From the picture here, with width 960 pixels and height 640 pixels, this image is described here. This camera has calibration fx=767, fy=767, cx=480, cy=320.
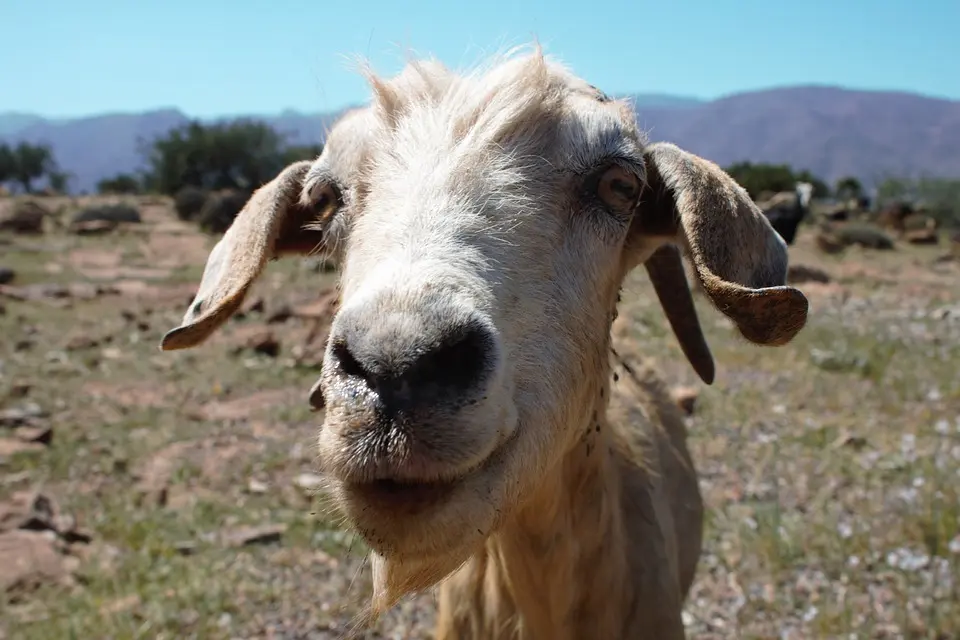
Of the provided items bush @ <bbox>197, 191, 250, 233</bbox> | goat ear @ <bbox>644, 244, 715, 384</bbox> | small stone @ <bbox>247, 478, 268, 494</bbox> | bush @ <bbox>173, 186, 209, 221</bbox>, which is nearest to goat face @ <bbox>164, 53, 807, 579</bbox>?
goat ear @ <bbox>644, 244, 715, 384</bbox>

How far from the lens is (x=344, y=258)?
271 cm

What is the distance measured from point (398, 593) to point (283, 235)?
64.5 inches

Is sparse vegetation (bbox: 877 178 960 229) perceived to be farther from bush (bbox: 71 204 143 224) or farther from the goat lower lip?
the goat lower lip

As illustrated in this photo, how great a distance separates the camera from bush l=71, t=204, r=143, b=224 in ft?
89.4

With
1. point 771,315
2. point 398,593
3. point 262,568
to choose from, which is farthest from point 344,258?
point 262,568

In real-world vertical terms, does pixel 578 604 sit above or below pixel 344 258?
below

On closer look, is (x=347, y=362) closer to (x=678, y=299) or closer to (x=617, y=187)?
(x=617, y=187)

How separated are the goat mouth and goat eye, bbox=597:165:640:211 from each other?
116 centimetres

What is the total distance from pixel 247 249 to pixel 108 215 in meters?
27.7

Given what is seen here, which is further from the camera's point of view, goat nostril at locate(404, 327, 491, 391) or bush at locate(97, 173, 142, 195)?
bush at locate(97, 173, 142, 195)

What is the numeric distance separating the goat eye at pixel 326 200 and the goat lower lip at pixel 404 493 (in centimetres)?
128

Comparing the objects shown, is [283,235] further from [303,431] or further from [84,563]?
[303,431]

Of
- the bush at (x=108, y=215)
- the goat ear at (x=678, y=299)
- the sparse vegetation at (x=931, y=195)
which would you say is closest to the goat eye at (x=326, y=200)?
the goat ear at (x=678, y=299)

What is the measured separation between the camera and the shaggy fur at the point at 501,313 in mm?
1728
